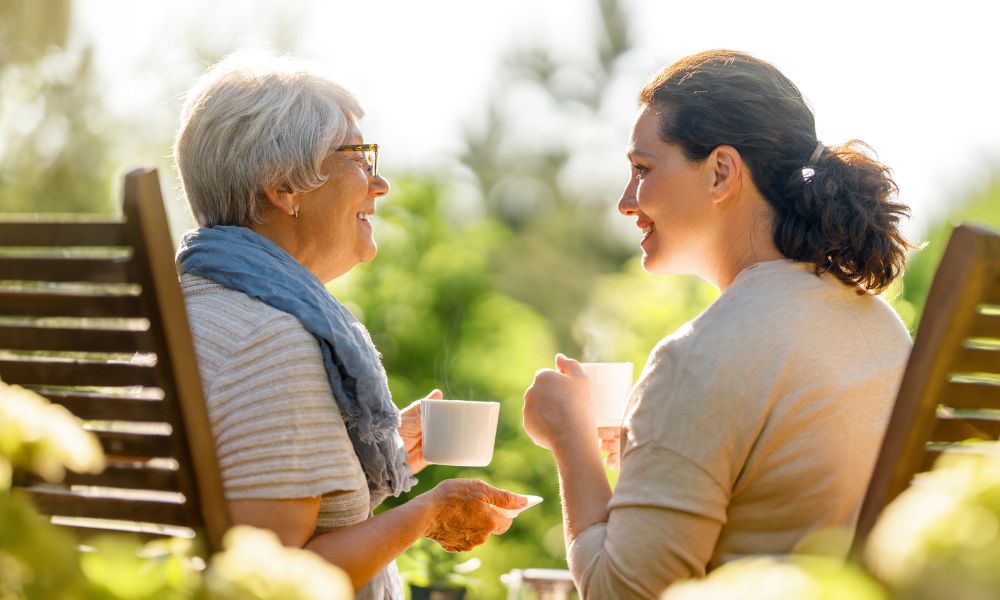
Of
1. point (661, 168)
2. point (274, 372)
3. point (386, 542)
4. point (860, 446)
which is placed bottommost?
point (386, 542)

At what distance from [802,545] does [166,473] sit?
106cm

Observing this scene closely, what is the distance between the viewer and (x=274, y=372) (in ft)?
6.97

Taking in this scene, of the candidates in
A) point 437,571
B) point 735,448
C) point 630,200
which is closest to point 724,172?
point 630,200

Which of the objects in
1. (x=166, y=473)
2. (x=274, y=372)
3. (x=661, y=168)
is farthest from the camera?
(x=661, y=168)

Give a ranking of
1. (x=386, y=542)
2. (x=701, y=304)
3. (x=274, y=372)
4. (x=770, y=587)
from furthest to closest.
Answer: (x=701, y=304) → (x=386, y=542) → (x=274, y=372) → (x=770, y=587)

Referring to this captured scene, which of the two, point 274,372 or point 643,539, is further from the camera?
point 274,372

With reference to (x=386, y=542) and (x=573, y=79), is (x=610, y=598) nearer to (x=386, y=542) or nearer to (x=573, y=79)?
(x=386, y=542)

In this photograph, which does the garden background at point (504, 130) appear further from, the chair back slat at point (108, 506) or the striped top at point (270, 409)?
the chair back slat at point (108, 506)

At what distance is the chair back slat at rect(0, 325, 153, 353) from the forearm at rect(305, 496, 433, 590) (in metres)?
0.74

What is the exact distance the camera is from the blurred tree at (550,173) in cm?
2758

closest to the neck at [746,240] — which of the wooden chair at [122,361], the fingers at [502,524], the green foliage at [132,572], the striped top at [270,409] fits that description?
the fingers at [502,524]

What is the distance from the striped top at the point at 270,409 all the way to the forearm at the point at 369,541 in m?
0.05

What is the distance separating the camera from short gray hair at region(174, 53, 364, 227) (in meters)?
2.62

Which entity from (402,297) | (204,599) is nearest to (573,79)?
(402,297)
